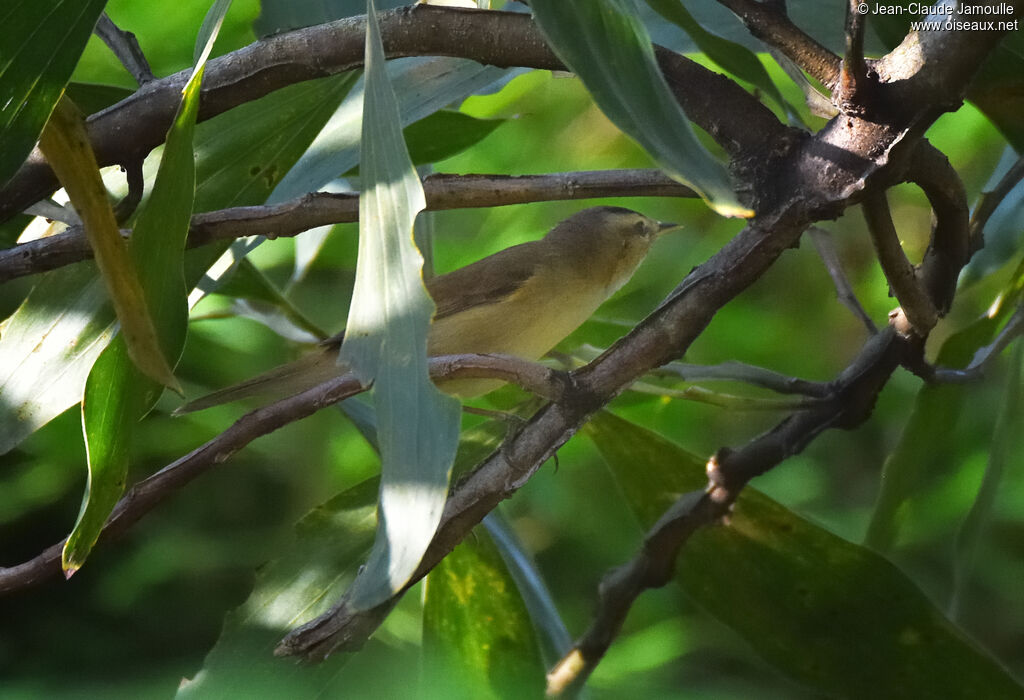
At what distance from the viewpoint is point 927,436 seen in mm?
854

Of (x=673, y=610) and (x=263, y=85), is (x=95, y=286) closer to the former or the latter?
(x=263, y=85)

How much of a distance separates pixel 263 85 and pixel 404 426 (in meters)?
0.29

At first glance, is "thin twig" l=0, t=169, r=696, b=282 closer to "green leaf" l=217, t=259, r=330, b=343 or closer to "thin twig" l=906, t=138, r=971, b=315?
"thin twig" l=906, t=138, r=971, b=315

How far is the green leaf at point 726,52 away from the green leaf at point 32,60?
0.32 m

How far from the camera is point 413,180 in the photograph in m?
0.43

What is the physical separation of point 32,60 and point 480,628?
0.57 metres

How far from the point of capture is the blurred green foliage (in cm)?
88

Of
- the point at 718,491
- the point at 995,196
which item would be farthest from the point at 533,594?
the point at 995,196

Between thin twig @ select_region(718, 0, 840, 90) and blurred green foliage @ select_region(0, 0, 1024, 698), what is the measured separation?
0.37 meters

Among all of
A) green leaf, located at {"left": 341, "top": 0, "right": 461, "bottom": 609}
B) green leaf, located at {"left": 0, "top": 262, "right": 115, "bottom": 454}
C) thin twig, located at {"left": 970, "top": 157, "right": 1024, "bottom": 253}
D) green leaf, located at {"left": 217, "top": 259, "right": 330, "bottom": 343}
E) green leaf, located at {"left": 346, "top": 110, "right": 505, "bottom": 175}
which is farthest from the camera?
green leaf, located at {"left": 217, "top": 259, "right": 330, "bottom": 343}

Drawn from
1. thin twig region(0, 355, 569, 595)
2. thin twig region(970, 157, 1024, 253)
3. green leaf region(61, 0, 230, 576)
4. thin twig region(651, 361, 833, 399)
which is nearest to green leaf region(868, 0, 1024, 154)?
thin twig region(970, 157, 1024, 253)

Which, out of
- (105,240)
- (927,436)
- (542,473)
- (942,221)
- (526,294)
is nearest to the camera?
(105,240)

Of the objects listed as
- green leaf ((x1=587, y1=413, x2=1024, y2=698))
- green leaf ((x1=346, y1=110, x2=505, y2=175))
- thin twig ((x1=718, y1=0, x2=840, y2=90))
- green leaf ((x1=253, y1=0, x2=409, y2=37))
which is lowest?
green leaf ((x1=587, y1=413, x2=1024, y2=698))

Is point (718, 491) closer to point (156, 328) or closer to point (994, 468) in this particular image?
point (994, 468)
